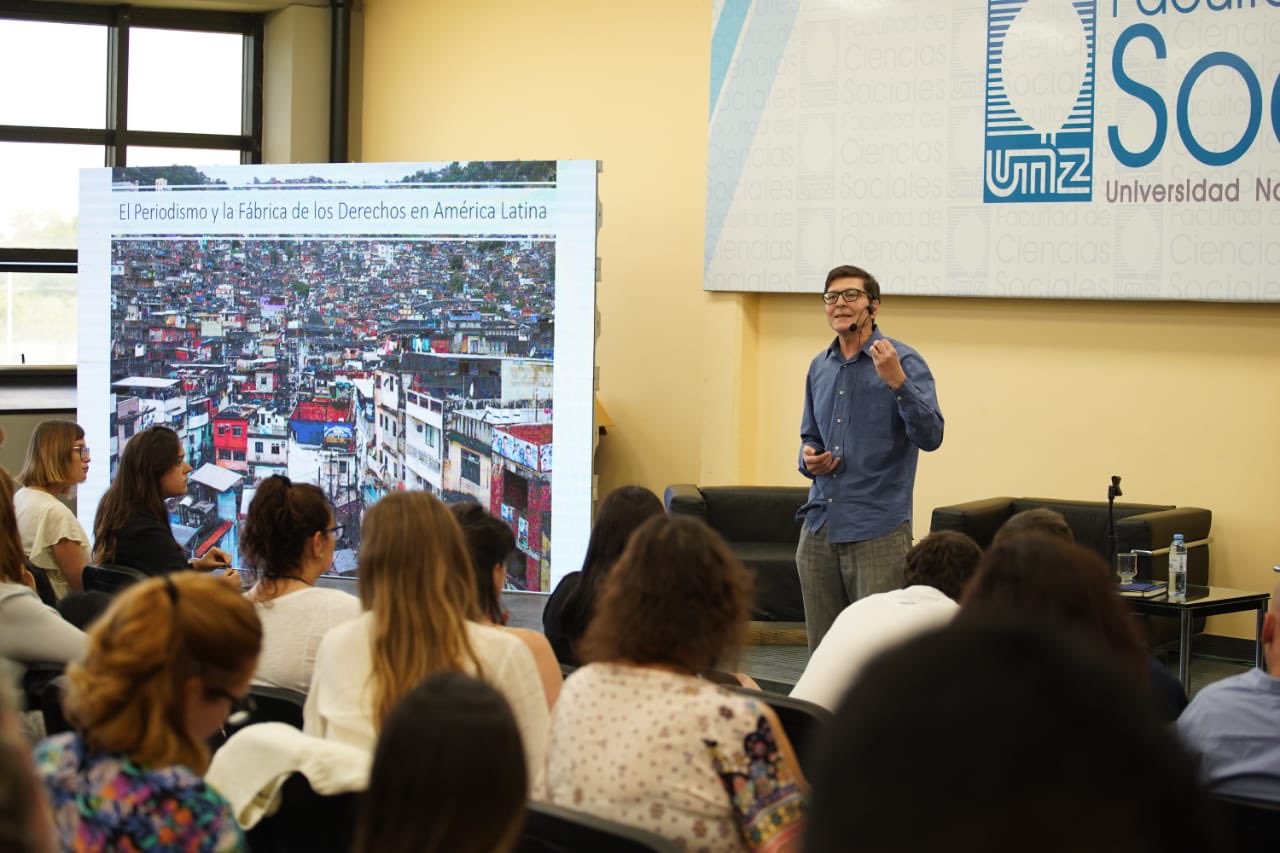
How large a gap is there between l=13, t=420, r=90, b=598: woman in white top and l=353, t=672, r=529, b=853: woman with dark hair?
3.40 metres

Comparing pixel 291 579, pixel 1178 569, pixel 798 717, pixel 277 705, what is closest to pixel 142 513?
pixel 291 579

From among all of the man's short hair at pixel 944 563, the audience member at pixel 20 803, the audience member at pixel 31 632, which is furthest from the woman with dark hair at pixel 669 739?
the audience member at pixel 31 632

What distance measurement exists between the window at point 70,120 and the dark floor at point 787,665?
4.28 meters

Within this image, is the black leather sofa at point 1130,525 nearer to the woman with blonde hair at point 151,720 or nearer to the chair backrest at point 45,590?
the chair backrest at point 45,590

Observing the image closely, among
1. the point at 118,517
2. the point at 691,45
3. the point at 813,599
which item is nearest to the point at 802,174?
the point at 691,45

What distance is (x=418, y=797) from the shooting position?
4.15ft

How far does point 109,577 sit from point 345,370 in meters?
3.35

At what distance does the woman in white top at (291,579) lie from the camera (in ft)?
10.2

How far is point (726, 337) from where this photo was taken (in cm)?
777

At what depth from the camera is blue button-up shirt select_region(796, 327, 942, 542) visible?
4293mm

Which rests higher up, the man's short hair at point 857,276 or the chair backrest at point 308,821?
the man's short hair at point 857,276

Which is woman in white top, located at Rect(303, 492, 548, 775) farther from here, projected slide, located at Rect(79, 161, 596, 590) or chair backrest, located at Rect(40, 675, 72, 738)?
projected slide, located at Rect(79, 161, 596, 590)

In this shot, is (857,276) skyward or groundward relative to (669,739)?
skyward

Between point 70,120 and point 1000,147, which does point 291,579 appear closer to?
point 1000,147
